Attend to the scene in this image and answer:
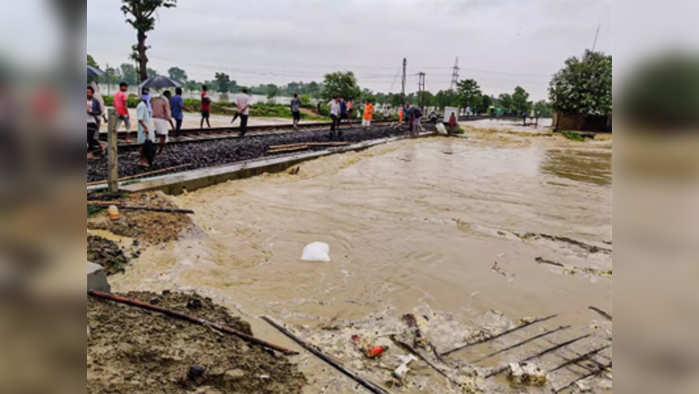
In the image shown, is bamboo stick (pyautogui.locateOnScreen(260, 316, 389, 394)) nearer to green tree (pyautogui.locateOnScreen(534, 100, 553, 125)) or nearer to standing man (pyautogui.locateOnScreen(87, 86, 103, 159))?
standing man (pyautogui.locateOnScreen(87, 86, 103, 159))

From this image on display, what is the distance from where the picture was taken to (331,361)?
10.5 feet

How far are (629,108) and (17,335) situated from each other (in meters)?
0.89

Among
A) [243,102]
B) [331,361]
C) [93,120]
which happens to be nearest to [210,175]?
[93,120]

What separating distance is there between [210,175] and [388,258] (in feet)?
13.6

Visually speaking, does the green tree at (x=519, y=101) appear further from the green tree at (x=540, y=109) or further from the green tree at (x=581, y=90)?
the green tree at (x=581, y=90)

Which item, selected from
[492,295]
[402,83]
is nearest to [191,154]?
[492,295]

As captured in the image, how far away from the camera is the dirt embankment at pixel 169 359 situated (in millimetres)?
2445

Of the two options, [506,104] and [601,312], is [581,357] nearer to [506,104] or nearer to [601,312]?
[601,312]

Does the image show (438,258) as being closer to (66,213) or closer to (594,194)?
(66,213)

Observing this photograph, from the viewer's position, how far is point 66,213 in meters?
0.66

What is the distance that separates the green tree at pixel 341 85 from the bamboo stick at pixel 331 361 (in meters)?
40.9

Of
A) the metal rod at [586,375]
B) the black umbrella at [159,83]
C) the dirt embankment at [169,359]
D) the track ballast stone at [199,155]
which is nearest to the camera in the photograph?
the dirt embankment at [169,359]

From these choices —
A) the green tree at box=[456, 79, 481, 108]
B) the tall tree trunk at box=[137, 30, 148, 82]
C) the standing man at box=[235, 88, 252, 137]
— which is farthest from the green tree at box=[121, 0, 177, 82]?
the green tree at box=[456, 79, 481, 108]

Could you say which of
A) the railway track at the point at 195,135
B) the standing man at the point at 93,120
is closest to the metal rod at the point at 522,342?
the standing man at the point at 93,120
